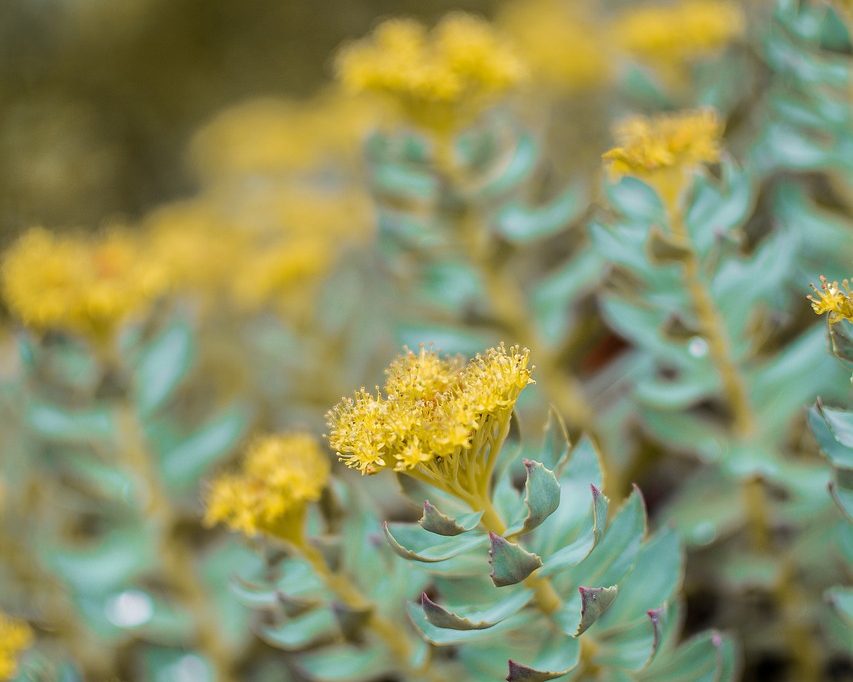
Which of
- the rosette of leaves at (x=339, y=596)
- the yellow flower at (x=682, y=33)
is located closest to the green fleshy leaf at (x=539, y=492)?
the rosette of leaves at (x=339, y=596)

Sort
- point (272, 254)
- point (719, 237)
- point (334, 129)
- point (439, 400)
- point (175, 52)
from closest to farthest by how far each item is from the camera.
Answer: point (439, 400) < point (719, 237) < point (272, 254) < point (334, 129) < point (175, 52)

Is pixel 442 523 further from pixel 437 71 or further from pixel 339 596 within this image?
pixel 437 71

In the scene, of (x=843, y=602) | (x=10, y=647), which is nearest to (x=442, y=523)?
(x=843, y=602)

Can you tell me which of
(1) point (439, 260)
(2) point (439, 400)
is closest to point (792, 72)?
(1) point (439, 260)

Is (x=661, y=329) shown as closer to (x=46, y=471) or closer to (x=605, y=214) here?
(x=605, y=214)

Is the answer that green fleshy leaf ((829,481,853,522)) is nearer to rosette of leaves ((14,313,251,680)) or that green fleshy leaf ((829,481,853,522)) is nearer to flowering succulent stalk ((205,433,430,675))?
flowering succulent stalk ((205,433,430,675))

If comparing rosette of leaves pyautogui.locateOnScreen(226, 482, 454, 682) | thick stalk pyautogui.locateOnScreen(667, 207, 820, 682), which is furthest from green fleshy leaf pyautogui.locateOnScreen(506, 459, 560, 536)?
thick stalk pyautogui.locateOnScreen(667, 207, 820, 682)

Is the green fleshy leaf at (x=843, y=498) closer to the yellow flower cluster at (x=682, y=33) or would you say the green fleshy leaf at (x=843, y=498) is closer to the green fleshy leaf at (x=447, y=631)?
the green fleshy leaf at (x=447, y=631)
